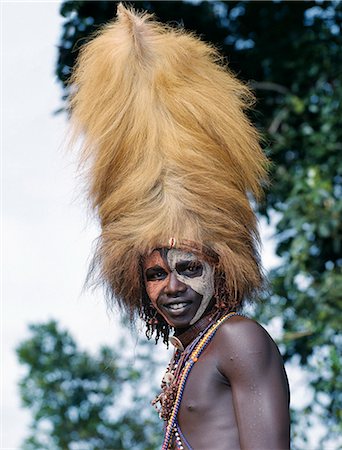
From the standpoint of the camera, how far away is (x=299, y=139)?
20.7 feet

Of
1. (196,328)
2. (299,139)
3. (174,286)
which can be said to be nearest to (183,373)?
(196,328)

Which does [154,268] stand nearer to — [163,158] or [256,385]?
[163,158]

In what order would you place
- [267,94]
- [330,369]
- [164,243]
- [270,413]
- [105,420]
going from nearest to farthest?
[270,413]
[164,243]
[330,369]
[267,94]
[105,420]

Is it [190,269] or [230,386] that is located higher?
[190,269]

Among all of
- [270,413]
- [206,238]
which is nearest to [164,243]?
[206,238]

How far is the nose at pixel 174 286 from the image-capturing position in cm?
303

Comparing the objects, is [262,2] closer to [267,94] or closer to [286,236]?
[267,94]

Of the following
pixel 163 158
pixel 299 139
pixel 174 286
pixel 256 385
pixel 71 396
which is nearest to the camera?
pixel 256 385

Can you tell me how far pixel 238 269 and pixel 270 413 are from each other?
420 mm

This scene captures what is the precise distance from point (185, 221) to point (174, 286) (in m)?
0.18

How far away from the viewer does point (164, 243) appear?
303 centimetres

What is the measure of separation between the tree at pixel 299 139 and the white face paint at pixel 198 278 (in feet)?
9.26

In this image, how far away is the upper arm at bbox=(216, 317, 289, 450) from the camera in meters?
2.83


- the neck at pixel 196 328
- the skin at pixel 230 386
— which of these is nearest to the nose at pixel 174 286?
the skin at pixel 230 386
